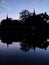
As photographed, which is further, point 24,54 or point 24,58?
point 24,54

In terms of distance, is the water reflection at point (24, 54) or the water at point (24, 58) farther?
the water reflection at point (24, 54)

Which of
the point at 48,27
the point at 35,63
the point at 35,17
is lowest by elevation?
the point at 35,63

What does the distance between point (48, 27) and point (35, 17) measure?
1133 cm

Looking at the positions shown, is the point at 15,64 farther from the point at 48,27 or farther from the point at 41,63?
the point at 48,27

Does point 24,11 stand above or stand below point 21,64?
above

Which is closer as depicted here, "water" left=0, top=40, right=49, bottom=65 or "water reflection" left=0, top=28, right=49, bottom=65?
"water" left=0, top=40, right=49, bottom=65

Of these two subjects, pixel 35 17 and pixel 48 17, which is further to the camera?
pixel 48 17

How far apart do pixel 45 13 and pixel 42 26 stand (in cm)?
2081

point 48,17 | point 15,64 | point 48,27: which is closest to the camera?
point 15,64

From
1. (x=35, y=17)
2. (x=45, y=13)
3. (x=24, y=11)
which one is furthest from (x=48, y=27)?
(x=24, y=11)

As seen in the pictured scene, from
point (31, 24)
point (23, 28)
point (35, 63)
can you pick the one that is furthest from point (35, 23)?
point (35, 63)

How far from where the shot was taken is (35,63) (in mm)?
11492

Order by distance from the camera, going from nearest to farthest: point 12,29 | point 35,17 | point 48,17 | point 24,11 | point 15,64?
1. point 15,64
2. point 12,29
3. point 35,17
4. point 48,17
5. point 24,11

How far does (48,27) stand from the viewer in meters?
91.8
